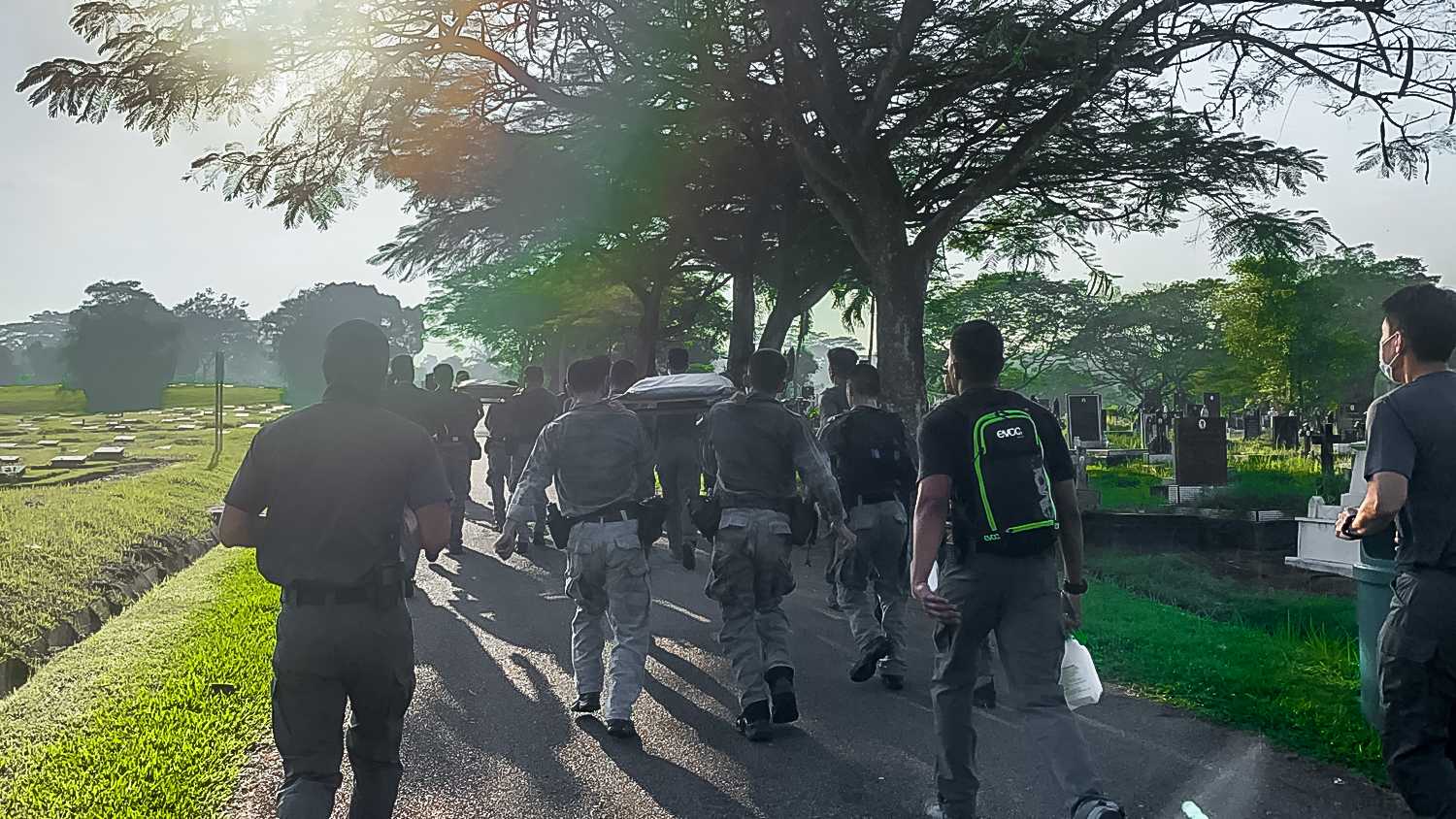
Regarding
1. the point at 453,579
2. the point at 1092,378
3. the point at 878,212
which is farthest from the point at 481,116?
the point at 1092,378

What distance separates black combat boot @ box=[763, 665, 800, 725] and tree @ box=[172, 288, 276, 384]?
125 m

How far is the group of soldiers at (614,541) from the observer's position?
358 cm

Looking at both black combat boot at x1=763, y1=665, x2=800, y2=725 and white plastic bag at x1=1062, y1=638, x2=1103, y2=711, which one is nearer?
white plastic bag at x1=1062, y1=638, x2=1103, y2=711

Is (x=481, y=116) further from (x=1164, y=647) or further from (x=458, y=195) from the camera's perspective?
(x=1164, y=647)

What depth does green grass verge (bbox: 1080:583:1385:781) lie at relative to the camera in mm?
5383

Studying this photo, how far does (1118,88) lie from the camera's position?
13.4 metres

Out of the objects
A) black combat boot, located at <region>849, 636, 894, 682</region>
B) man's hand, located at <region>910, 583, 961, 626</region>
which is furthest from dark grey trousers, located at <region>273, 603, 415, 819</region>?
black combat boot, located at <region>849, 636, 894, 682</region>

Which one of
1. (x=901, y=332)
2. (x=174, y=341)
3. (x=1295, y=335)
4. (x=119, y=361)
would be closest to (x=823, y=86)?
(x=901, y=332)

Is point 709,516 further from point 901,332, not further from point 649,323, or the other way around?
point 649,323

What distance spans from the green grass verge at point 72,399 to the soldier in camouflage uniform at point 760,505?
50.5 metres

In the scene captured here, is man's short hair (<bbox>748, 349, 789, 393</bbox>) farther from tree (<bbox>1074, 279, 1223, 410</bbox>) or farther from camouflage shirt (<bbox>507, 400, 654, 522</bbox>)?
tree (<bbox>1074, 279, 1223, 410</bbox>)

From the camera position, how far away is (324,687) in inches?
140

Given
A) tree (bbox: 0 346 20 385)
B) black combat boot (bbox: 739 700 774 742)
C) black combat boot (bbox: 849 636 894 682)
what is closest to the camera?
black combat boot (bbox: 739 700 774 742)

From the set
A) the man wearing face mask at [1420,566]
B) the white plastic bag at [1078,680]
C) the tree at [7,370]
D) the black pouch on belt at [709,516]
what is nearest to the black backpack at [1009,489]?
the white plastic bag at [1078,680]
